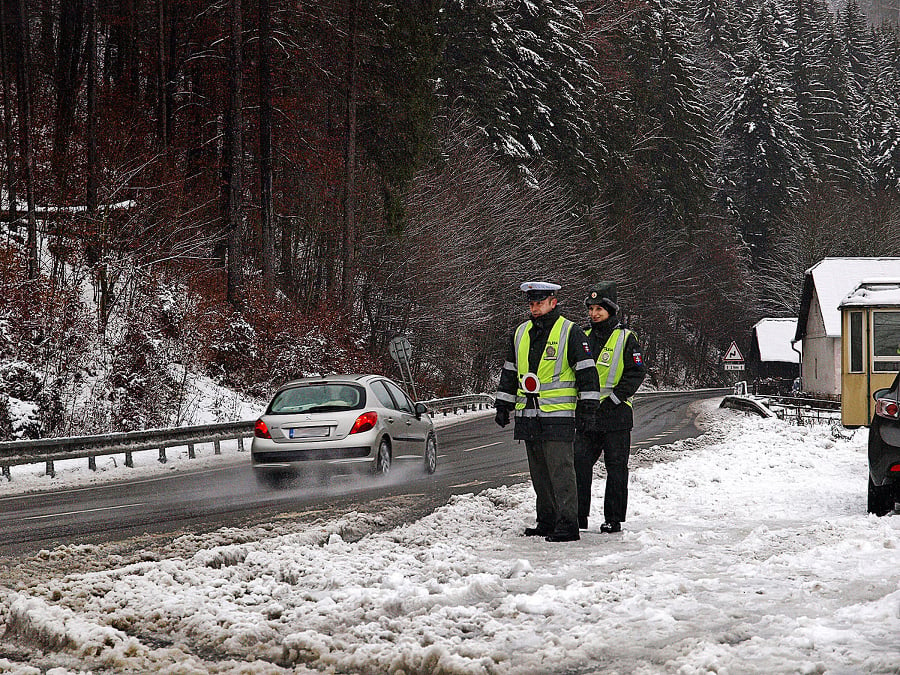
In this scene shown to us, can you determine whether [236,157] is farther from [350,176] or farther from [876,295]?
[876,295]

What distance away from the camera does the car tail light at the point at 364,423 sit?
44.8 ft

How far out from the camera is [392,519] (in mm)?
10164

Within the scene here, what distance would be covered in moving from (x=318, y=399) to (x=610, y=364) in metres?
5.81

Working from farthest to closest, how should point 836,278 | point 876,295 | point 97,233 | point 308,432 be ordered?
point 836,278
point 97,233
point 876,295
point 308,432

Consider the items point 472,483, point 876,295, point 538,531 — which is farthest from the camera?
point 876,295

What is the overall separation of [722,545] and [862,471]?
656cm

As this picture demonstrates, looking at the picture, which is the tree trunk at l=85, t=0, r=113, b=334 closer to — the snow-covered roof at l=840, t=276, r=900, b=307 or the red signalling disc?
the red signalling disc

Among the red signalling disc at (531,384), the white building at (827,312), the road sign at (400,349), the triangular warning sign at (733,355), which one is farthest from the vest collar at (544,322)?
the triangular warning sign at (733,355)

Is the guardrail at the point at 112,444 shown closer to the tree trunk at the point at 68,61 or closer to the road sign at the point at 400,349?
the road sign at the point at 400,349

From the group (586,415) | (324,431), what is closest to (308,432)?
(324,431)

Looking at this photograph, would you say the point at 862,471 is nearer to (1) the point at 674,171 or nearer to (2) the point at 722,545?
(2) the point at 722,545

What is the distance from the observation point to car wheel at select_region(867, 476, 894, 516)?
955 cm

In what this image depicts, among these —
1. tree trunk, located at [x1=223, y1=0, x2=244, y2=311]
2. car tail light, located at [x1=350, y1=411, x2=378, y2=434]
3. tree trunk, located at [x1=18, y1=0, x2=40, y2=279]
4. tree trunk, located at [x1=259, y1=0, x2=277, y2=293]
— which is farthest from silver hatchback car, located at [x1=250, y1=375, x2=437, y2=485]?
tree trunk, located at [x1=259, y1=0, x2=277, y2=293]

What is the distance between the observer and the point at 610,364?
9.11m
